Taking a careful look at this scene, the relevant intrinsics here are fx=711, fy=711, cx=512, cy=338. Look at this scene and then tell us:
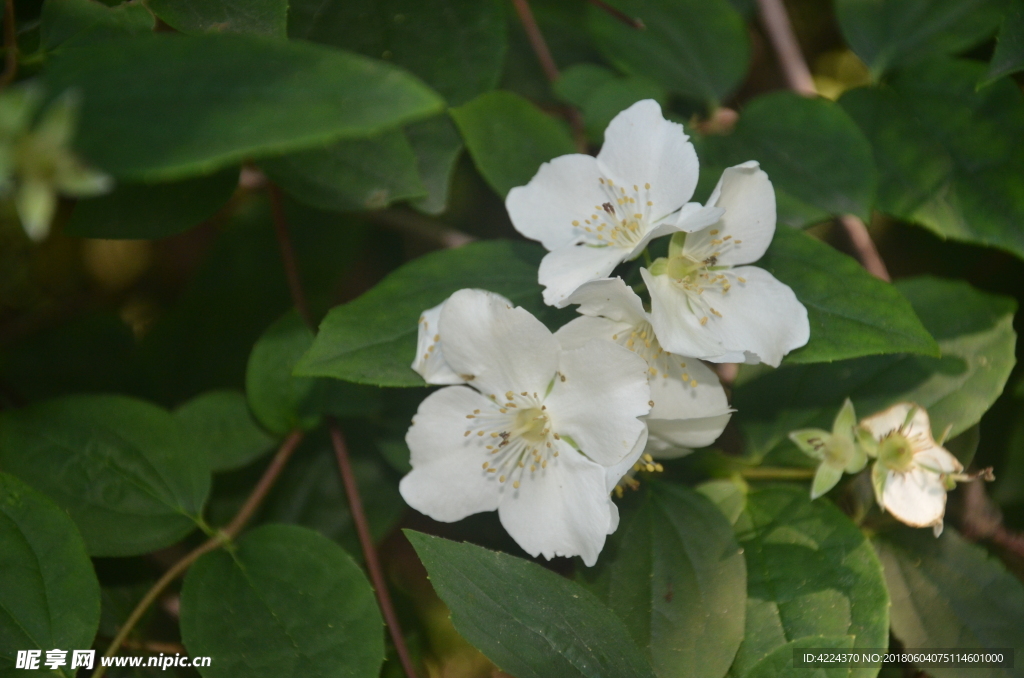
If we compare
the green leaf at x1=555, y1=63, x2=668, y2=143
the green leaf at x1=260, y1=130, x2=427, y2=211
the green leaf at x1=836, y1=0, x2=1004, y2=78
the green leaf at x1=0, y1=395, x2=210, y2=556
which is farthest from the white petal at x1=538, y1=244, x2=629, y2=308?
the green leaf at x1=836, y1=0, x2=1004, y2=78

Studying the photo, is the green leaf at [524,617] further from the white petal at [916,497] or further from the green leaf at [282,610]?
the white petal at [916,497]

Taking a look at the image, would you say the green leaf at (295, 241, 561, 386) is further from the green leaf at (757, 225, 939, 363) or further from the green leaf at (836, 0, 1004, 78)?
the green leaf at (836, 0, 1004, 78)

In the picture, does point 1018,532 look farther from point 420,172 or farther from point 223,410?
point 223,410

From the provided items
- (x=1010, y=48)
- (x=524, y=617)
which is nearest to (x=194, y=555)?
(x=524, y=617)

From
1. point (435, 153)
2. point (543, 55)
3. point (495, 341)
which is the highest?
point (543, 55)

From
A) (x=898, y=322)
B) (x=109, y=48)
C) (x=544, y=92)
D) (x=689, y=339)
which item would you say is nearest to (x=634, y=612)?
(x=689, y=339)

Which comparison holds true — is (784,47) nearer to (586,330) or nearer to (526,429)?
(586,330)

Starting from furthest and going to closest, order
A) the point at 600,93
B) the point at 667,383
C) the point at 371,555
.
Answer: the point at 600,93
the point at 371,555
the point at 667,383
